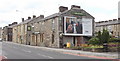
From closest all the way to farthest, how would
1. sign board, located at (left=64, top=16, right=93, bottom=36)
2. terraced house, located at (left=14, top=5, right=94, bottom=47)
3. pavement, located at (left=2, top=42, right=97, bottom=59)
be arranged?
1. pavement, located at (left=2, top=42, right=97, bottom=59)
2. terraced house, located at (left=14, top=5, right=94, bottom=47)
3. sign board, located at (left=64, top=16, right=93, bottom=36)

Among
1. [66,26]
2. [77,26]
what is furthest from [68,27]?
[77,26]

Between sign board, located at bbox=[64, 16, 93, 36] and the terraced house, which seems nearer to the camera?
the terraced house

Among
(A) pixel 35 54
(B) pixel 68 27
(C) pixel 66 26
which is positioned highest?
(C) pixel 66 26

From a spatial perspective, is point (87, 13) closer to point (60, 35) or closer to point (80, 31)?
point (80, 31)

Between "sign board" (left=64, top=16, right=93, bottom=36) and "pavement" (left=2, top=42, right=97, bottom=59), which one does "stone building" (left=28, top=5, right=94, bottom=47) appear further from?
"pavement" (left=2, top=42, right=97, bottom=59)

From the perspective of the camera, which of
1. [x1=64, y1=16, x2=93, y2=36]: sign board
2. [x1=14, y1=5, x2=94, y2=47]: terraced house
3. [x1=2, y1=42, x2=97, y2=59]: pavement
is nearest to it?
[x1=2, y1=42, x2=97, y2=59]: pavement

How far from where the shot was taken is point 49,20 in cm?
4172

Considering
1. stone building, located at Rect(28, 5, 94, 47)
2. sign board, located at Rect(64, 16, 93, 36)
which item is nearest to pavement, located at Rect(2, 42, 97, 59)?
stone building, located at Rect(28, 5, 94, 47)

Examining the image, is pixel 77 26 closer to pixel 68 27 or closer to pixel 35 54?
pixel 68 27

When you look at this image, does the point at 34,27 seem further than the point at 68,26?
Yes

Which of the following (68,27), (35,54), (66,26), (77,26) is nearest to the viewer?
(35,54)

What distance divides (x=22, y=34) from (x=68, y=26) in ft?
89.1

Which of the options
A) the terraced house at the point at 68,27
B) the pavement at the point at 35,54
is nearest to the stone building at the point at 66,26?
the terraced house at the point at 68,27

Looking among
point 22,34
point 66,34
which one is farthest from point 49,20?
point 22,34
